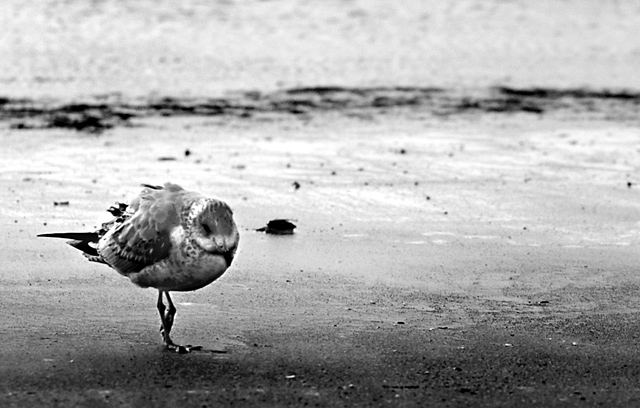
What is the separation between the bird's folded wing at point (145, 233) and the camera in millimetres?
6211

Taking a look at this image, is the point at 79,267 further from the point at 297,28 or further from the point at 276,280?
the point at 297,28

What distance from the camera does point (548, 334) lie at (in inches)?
256

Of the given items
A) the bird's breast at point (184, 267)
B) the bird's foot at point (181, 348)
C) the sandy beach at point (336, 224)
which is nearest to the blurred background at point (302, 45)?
the sandy beach at point (336, 224)

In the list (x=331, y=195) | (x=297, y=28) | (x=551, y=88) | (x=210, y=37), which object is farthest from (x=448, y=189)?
(x=297, y=28)

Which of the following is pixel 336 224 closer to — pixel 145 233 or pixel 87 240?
pixel 87 240

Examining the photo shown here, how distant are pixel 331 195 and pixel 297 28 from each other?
1666 centimetres

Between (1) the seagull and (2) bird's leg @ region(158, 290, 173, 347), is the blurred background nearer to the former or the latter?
(1) the seagull

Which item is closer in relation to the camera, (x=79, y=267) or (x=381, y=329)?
(x=381, y=329)

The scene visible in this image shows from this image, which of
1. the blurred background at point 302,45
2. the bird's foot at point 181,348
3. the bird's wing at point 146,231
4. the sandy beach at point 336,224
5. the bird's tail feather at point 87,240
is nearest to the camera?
the sandy beach at point 336,224

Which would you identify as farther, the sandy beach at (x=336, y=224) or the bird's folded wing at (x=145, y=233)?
the bird's folded wing at (x=145, y=233)

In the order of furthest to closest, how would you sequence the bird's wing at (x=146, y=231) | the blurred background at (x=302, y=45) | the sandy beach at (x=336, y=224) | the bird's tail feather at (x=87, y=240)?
the blurred background at (x=302, y=45) → the bird's tail feather at (x=87, y=240) → the bird's wing at (x=146, y=231) → the sandy beach at (x=336, y=224)

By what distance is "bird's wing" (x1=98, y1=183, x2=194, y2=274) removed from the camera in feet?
20.4

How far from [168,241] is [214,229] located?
0.35 m

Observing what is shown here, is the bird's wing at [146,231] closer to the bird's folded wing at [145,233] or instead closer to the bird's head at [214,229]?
the bird's folded wing at [145,233]
